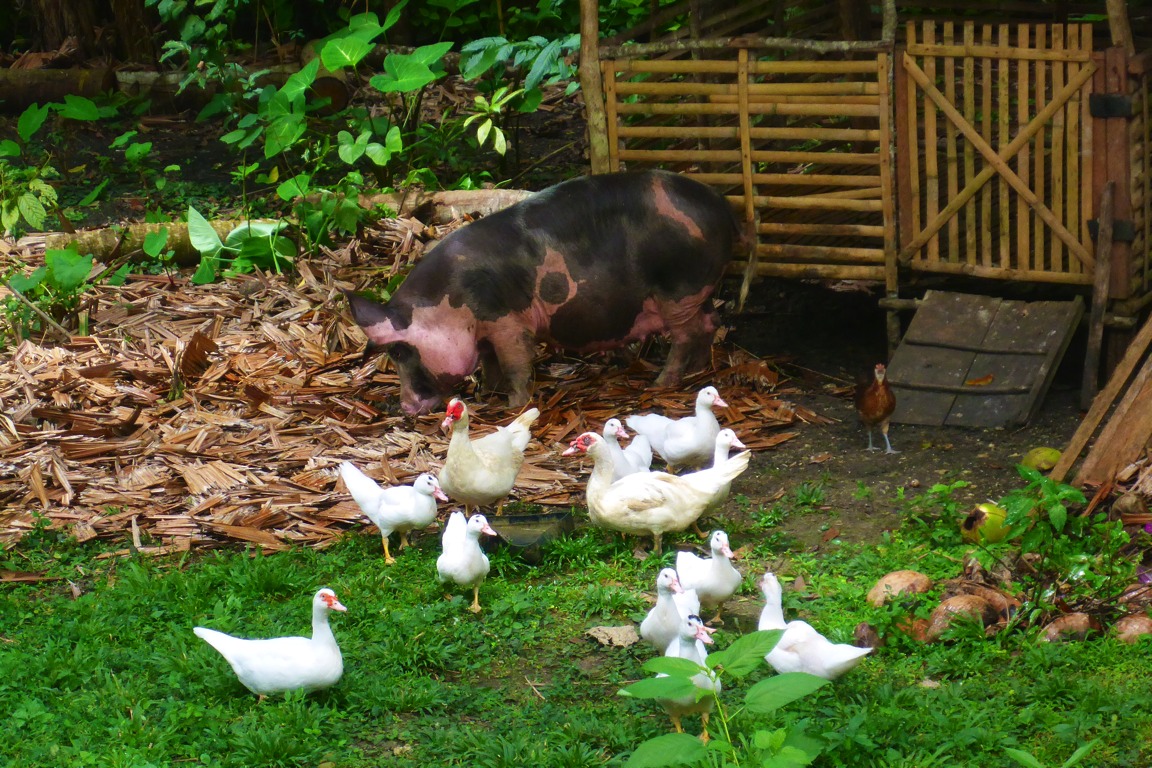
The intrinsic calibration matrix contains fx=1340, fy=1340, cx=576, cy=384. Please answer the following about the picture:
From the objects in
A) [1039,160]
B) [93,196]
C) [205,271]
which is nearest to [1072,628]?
[1039,160]

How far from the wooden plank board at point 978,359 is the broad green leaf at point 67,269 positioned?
582 centimetres

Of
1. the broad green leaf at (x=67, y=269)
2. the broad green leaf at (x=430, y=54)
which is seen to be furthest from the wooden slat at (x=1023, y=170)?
the broad green leaf at (x=67, y=269)

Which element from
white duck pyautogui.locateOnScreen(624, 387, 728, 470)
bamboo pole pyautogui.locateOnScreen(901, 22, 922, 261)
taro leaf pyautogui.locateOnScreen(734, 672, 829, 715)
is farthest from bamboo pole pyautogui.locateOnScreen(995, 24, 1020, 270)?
taro leaf pyautogui.locateOnScreen(734, 672, 829, 715)

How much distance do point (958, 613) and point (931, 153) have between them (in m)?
4.02

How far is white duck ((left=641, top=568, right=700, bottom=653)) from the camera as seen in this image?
16.8ft

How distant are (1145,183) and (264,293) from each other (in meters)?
6.35

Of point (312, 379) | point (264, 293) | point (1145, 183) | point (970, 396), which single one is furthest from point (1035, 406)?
point (264, 293)

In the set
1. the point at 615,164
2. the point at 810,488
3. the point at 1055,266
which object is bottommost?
the point at 810,488

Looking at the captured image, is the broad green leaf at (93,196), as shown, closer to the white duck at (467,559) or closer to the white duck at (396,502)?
the white duck at (396,502)

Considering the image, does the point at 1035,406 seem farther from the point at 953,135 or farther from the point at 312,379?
the point at 312,379

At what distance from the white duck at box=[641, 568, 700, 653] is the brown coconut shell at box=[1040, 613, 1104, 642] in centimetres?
146

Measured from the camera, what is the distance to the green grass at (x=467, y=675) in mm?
4887

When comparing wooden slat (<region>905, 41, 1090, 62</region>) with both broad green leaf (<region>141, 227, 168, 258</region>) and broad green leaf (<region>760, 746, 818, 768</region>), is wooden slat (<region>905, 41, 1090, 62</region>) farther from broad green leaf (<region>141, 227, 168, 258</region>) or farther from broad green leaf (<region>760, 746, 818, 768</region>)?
broad green leaf (<region>141, 227, 168, 258</region>)

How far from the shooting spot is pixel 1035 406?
8078 mm
